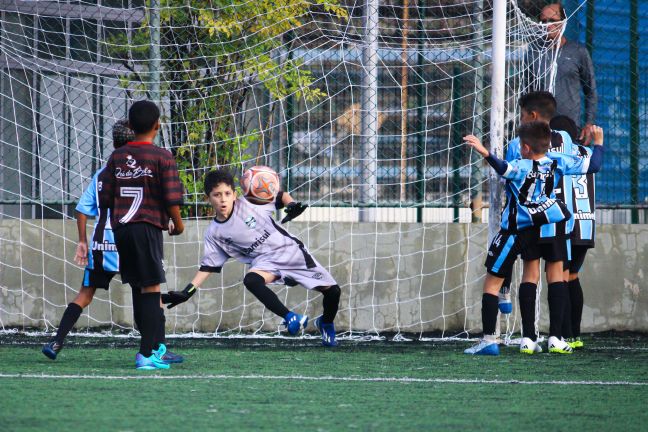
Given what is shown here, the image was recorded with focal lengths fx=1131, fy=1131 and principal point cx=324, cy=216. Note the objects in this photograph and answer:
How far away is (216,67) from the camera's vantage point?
8.69m

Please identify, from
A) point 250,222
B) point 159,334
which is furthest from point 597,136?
point 159,334

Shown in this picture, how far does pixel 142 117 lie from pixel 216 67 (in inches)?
110

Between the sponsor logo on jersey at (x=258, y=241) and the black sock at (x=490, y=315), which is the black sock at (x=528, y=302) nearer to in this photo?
the black sock at (x=490, y=315)

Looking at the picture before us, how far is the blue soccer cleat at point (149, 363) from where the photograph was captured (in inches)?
235

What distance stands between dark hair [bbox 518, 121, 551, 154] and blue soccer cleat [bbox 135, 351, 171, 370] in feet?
8.38

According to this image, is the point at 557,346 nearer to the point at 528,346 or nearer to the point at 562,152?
the point at 528,346

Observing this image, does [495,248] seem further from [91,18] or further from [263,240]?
[91,18]

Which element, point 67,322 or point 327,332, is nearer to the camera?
point 67,322

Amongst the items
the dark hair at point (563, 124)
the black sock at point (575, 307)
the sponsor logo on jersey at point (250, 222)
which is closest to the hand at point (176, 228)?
the sponsor logo on jersey at point (250, 222)

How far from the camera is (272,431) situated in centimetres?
400

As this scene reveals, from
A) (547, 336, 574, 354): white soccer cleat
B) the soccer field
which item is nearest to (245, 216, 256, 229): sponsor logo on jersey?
the soccer field

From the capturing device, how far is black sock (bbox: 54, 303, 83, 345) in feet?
20.9

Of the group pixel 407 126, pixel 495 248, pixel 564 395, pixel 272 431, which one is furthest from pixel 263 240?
pixel 272 431

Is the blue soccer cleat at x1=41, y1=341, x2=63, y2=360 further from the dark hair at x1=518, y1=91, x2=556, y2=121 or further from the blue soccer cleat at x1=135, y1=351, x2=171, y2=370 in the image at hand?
the dark hair at x1=518, y1=91, x2=556, y2=121
